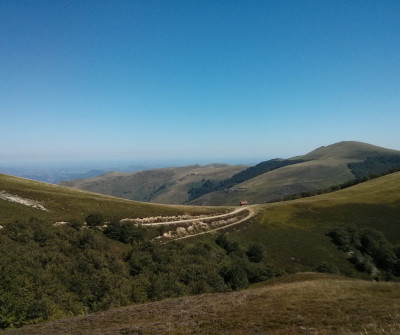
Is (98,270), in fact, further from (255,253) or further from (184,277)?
(255,253)

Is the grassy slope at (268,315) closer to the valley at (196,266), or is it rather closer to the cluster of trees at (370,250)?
the valley at (196,266)

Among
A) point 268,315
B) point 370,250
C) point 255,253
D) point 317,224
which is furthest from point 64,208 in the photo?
point 370,250

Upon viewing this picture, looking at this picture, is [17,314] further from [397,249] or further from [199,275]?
[397,249]

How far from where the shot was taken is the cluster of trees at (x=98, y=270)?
98.3ft

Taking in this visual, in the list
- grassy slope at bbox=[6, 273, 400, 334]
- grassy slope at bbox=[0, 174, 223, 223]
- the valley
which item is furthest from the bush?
grassy slope at bbox=[6, 273, 400, 334]

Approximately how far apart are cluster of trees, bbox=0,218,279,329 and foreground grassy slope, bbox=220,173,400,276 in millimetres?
12204

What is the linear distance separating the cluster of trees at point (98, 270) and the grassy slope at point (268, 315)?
6.65 m

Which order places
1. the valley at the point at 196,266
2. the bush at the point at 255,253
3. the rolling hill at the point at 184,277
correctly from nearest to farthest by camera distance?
the rolling hill at the point at 184,277
the valley at the point at 196,266
the bush at the point at 255,253

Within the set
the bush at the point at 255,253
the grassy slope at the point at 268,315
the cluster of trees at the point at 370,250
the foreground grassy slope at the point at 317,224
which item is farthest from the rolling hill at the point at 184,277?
the cluster of trees at the point at 370,250

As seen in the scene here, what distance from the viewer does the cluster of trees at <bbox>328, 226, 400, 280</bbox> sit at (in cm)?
7619

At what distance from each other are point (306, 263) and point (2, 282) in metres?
70.2

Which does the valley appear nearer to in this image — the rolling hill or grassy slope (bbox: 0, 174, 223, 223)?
the rolling hill

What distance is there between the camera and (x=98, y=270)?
4197 cm

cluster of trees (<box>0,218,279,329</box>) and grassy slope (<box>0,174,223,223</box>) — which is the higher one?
grassy slope (<box>0,174,223,223</box>)
